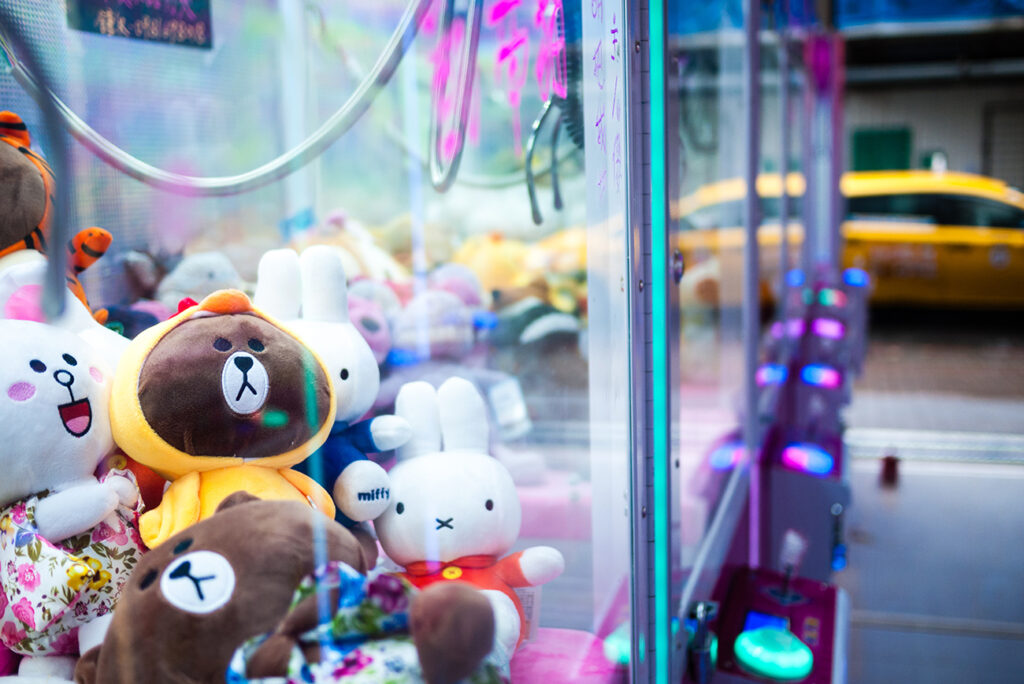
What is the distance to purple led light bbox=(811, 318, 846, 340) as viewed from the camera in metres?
3.94

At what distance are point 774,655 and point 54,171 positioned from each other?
1.27m

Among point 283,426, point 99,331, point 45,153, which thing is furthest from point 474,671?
point 45,153

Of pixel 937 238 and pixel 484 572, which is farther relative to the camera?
pixel 937 238

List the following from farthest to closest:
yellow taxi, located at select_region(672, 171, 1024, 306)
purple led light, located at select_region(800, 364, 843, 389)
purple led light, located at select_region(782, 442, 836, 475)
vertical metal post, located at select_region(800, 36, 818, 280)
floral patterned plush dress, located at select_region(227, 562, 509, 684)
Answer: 1. yellow taxi, located at select_region(672, 171, 1024, 306)
2. vertical metal post, located at select_region(800, 36, 818, 280)
3. purple led light, located at select_region(800, 364, 843, 389)
4. purple led light, located at select_region(782, 442, 836, 475)
5. floral patterned plush dress, located at select_region(227, 562, 509, 684)

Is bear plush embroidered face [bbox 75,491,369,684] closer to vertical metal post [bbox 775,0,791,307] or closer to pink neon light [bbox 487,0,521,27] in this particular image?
pink neon light [bbox 487,0,521,27]

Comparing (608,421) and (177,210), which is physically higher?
(177,210)

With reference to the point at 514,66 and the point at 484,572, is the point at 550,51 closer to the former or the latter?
the point at 514,66

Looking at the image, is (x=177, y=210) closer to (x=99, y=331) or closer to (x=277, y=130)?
(x=99, y=331)

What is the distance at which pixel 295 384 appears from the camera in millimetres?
966

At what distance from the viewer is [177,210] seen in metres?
1.52

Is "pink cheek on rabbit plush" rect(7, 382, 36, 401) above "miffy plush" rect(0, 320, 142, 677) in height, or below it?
above

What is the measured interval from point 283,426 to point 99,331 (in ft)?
0.86

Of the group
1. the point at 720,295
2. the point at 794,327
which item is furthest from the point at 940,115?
the point at 720,295

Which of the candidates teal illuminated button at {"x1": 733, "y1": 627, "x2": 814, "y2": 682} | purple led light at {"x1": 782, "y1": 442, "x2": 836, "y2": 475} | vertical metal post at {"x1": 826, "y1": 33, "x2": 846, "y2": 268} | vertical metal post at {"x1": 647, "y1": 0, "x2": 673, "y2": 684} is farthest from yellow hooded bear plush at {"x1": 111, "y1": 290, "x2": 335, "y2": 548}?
vertical metal post at {"x1": 826, "y1": 33, "x2": 846, "y2": 268}
